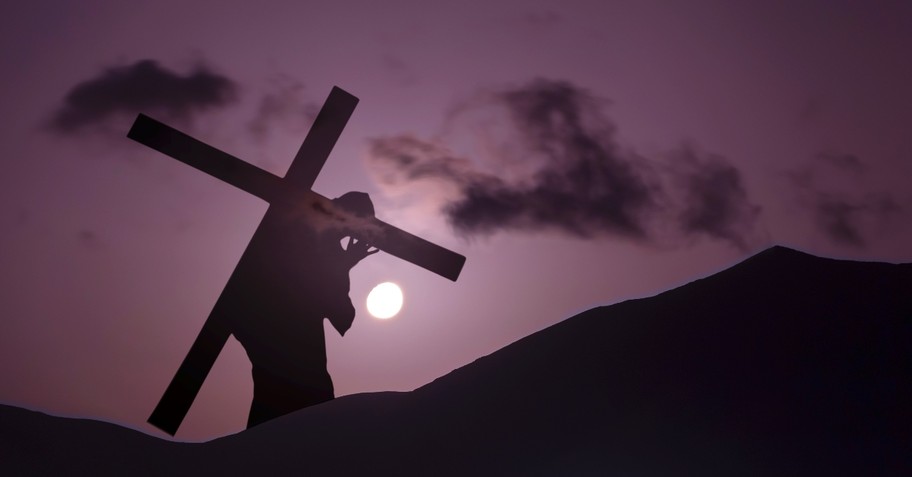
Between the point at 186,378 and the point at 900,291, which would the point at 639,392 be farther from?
the point at 186,378

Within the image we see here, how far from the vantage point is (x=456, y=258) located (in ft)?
32.2

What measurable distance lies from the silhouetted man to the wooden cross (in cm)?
17

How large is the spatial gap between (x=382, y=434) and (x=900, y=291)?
21.1 m

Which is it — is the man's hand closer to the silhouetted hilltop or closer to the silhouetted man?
the silhouetted man

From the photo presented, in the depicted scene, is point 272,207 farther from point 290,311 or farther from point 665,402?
point 665,402

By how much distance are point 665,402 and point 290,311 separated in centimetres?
1781

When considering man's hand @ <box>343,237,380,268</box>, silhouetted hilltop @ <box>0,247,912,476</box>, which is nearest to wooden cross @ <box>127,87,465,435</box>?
man's hand @ <box>343,237,380,268</box>

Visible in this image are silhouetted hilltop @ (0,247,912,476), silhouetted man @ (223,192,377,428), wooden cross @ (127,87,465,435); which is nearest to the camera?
silhouetted man @ (223,192,377,428)

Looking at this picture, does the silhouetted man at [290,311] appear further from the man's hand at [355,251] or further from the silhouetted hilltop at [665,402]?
the silhouetted hilltop at [665,402]

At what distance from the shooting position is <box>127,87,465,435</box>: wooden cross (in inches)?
338

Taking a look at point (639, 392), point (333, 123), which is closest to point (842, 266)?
point (639, 392)

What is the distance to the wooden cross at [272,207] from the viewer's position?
8594 millimetres

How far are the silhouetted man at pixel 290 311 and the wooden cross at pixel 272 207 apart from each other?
0.17m

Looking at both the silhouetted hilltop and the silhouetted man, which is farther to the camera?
the silhouetted hilltop
